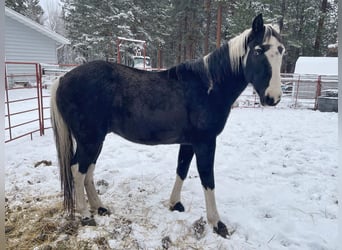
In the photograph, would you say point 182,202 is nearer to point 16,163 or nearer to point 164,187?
point 164,187

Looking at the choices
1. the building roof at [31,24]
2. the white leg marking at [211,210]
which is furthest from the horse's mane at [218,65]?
the building roof at [31,24]

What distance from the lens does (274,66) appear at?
187 centimetres

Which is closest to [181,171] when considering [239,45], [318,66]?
[239,45]

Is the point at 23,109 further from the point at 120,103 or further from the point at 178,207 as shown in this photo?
the point at 178,207

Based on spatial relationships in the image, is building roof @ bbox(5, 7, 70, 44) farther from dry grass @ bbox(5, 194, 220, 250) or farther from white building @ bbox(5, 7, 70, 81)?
dry grass @ bbox(5, 194, 220, 250)

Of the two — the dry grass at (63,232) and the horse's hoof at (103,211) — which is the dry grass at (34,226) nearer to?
the dry grass at (63,232)

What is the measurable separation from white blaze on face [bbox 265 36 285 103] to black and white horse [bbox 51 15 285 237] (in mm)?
247

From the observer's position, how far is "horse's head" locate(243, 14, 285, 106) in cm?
186

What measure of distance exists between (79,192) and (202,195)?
4.31ft

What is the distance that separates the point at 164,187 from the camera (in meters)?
3.03

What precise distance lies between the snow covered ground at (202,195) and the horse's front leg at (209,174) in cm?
12

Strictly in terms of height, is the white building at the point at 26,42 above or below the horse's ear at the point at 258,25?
above

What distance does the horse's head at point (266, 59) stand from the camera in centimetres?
186

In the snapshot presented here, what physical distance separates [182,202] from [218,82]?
4.33 feet
